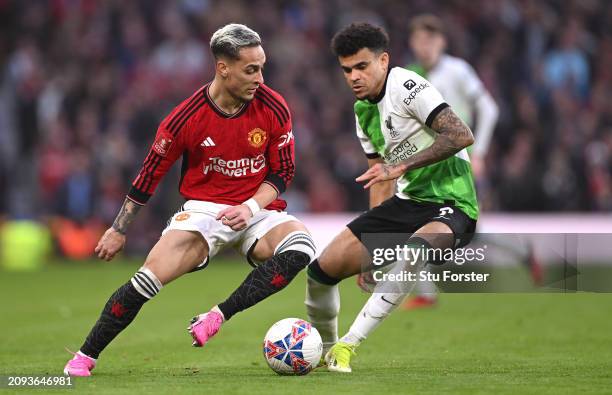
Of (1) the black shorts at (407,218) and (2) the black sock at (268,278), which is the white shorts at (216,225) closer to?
(2) the black sock at (268,278)

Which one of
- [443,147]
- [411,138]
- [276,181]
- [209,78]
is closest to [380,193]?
[411,138]

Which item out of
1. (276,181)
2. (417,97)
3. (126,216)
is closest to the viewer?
(417,97)

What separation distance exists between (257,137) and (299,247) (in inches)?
31.7

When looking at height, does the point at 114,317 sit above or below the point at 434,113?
below

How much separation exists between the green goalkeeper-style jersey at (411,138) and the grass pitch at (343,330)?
116 centimetres

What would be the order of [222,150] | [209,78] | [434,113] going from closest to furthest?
1. [434,113]
2. [222,150]
3. [209,78]

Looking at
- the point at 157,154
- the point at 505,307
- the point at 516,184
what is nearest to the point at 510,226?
the point at 516,184

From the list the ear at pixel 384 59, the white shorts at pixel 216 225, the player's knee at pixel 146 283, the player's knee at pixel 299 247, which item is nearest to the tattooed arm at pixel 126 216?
the white shorts at pixel 216 225

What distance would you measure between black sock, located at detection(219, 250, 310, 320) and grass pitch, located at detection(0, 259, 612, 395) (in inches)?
18.9

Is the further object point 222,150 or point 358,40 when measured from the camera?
point 222,150

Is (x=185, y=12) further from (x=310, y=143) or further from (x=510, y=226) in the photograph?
(x=510, y=226)

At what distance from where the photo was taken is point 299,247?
7.30 meters

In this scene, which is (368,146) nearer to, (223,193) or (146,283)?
(223,193)

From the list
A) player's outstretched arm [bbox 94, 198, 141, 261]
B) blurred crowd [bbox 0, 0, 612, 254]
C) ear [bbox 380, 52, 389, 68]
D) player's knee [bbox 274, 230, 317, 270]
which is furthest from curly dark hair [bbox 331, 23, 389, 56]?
blurred crowd [bbox 0, 0, 612, 254]
